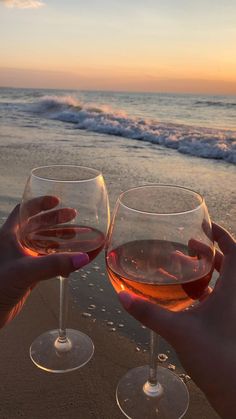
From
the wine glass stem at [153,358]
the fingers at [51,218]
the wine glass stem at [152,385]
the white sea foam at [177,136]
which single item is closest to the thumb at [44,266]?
the fingers at [51,218]

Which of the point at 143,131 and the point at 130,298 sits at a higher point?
the point at 130,298

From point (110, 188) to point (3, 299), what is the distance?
3354 mm

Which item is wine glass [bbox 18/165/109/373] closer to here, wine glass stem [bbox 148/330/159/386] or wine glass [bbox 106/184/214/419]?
wine glass [bbox 106/184/214/419]

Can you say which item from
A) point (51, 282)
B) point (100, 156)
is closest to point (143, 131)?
point (100, 156)

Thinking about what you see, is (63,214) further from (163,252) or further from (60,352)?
(60,352)

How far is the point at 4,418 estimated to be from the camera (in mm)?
1594

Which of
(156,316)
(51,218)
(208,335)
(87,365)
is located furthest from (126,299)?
(87,365)

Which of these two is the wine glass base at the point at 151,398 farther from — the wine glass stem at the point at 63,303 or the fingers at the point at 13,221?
the fingers at the point at 13,221

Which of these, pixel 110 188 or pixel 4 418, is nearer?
pixel 4 418

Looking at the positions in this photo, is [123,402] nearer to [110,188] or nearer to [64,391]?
[64,391]

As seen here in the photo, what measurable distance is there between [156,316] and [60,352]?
951 millimetres

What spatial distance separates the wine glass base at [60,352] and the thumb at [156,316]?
2.73ft

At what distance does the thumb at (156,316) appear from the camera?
112 cm

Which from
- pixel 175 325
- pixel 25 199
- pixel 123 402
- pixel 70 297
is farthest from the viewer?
pixel 70 297
